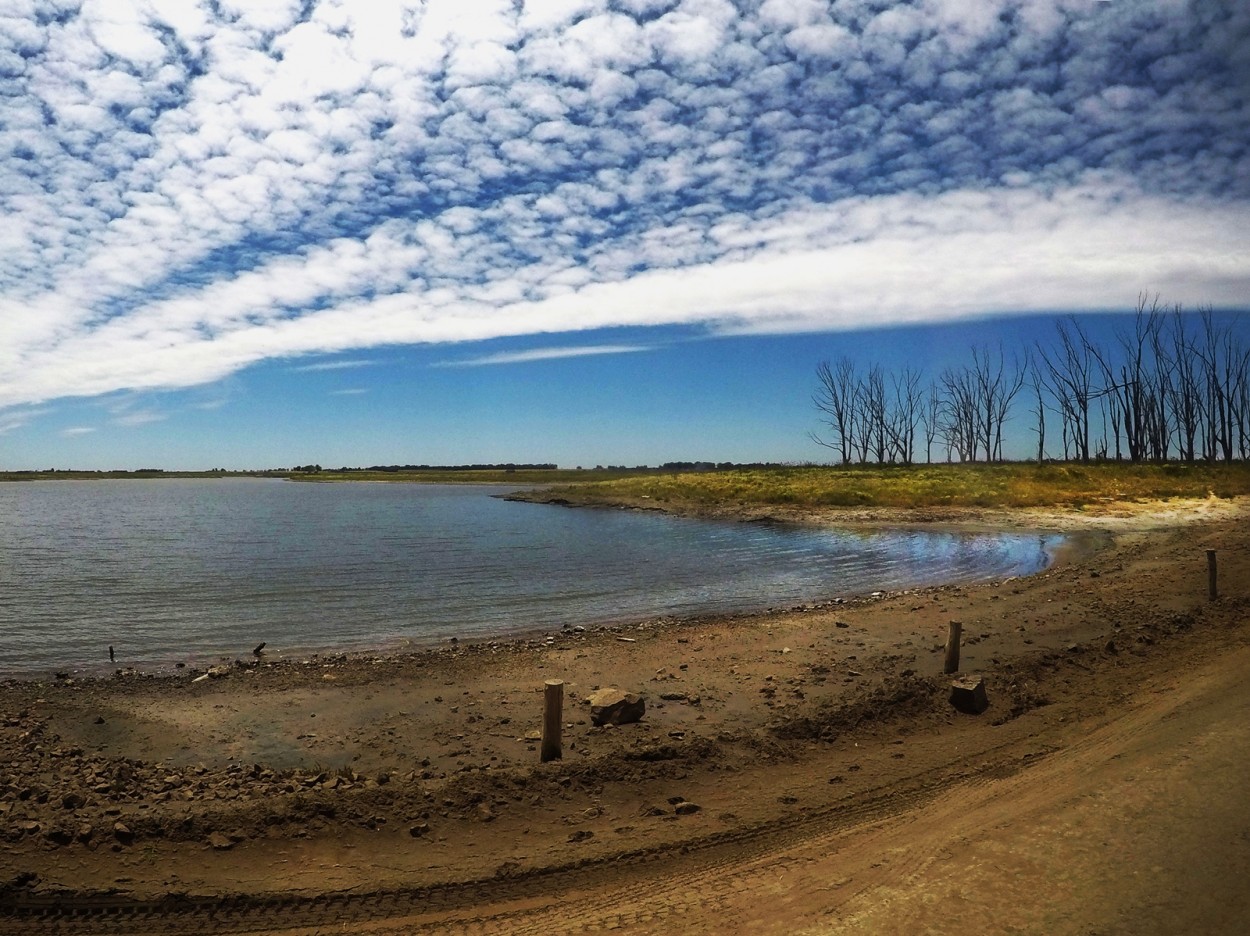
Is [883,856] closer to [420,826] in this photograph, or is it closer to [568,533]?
[420,826]

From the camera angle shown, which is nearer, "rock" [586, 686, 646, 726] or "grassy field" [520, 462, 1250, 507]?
"rock" [586, 686, 646, 726]

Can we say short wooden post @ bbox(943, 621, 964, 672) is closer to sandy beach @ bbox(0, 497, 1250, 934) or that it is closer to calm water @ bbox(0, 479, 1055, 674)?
sandy beach @ bbox(0, 497, 1250, 934)

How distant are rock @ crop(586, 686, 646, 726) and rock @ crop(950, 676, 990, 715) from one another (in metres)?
5.10

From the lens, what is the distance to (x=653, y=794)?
29.7 feet

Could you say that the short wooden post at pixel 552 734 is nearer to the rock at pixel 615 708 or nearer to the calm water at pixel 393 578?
the rock at pixel 615 708

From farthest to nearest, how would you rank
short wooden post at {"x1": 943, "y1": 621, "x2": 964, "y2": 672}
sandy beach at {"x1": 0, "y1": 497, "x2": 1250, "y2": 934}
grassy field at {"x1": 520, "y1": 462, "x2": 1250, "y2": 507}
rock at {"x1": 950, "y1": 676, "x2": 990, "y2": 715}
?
grassy field at {"x1": 520, "y1": 462, "x2": 1250, "y2": 507}, short wooden post at {"x1": 943, "y1": 621, "x2": 964, "y2": 672}, rock at {"x1": 950, "y1": 676, "x2": 990, "y2": 715}, sandy beach at {"x1": 0, "y1": 497, "x2": 1250, "y2": 934}

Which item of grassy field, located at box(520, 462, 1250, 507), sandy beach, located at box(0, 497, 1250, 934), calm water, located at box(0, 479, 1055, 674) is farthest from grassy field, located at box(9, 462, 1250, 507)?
sandy beach, located at box(0, 497, 1250, 934)

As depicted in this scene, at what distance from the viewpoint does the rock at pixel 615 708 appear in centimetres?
1116

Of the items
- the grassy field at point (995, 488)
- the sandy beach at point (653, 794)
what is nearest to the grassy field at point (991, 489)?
the grassy field at point (995, 488)

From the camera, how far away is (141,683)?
1384cm

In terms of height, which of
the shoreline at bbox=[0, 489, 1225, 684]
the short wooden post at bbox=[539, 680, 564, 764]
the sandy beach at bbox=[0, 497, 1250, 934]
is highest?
the short wooden post at bbox=[539, 680, 564, 764]

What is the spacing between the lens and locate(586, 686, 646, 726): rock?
1116cm

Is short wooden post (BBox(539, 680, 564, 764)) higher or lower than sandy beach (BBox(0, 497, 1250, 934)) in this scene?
higher

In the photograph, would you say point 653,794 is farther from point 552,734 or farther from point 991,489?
point 991,489
